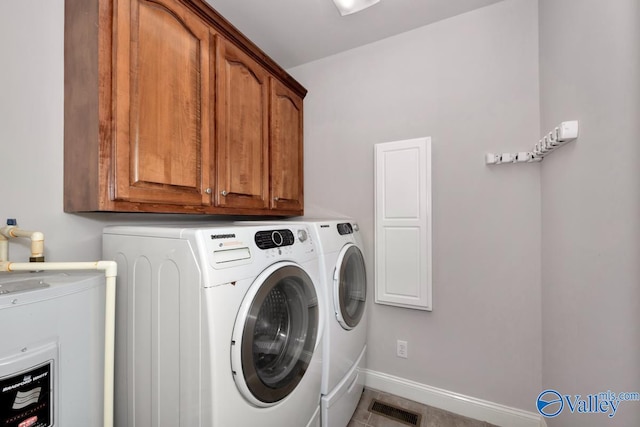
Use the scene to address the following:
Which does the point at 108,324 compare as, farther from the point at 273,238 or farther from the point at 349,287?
the point at 349,287

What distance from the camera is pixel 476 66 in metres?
1.67

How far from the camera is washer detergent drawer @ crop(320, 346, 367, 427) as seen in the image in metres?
1.33

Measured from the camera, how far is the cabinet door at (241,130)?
1.42 m

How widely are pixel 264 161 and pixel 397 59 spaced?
125 centimetres

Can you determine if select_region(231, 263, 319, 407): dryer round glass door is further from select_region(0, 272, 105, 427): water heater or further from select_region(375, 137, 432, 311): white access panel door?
select_region(375, 137, 432, 311): white access panel door

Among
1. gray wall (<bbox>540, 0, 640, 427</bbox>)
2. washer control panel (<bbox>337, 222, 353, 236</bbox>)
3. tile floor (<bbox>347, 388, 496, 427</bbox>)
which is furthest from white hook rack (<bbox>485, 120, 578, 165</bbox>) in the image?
tile floor (<bbox>347, 388, 496, 427</bbox>)

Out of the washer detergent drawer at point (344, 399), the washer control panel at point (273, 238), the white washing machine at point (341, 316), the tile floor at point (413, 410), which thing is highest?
the washer control panel at point (273, 238)

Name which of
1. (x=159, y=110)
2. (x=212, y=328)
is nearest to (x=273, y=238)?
(x=212, y=328)

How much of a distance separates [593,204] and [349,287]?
1209 millimetres

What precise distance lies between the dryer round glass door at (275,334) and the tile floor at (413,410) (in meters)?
0.85

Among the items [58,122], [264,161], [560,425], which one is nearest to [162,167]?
[58,122]

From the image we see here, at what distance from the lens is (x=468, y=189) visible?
168 centimetres

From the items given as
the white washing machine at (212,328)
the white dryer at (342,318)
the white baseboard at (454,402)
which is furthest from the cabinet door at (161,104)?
the white baseboard at (454,402)

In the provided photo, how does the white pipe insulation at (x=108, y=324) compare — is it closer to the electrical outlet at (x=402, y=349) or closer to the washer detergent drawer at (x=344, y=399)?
the washer detergent drawer at (x=344, y=399)
